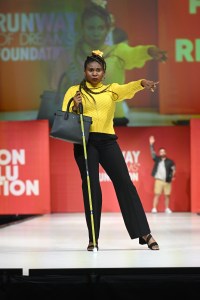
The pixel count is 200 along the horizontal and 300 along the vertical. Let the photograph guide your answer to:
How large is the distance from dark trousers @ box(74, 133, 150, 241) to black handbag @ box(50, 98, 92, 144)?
0.11m

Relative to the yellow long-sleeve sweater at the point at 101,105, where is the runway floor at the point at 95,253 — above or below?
below

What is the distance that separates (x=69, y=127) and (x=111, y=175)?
1.45 feet

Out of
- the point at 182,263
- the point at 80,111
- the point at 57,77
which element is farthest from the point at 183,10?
the point at 182,263

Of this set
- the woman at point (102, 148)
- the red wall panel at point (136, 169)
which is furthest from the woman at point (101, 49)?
the woman at point (102, 148)

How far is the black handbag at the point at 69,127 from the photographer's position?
4840mm

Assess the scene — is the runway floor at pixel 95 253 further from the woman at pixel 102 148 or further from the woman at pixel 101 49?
the woman at pixel 101 49

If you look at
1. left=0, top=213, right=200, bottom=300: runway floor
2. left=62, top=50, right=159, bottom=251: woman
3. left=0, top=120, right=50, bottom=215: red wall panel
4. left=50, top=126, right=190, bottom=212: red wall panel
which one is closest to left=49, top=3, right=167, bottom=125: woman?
left=50, top=126, right=190, bottom=212: red wall panel

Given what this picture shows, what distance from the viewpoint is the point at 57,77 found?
492 inches

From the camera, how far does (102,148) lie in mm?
4938

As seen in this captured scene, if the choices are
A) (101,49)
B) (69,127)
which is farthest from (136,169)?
(69,127)

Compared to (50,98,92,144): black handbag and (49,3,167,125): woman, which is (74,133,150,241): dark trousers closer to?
(50,98,92,144): black handbag

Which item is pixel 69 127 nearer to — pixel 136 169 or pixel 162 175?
pixel 162 175

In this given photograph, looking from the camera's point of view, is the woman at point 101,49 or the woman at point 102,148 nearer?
the woman at point 102,148
